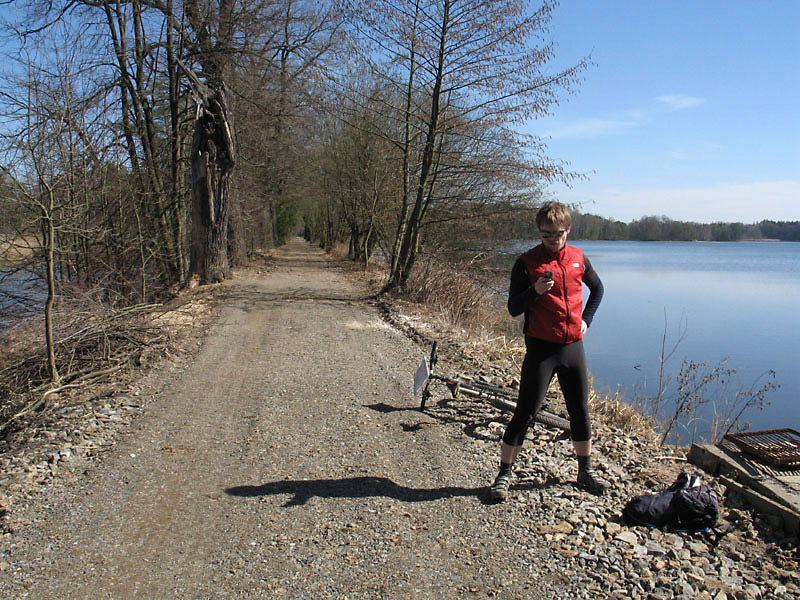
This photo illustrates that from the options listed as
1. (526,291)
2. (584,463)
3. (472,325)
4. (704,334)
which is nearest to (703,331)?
(704,334)

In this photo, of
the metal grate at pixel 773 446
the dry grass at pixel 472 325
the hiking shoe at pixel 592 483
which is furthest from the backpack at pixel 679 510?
the dry grass at pixel 472 325

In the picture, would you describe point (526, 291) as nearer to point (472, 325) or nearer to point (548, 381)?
point (548, 381)

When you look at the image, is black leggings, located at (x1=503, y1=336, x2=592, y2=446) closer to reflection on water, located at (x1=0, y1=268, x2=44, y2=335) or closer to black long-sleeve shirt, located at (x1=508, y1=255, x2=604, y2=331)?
black long-sleeve shirt, located at (x1=508, y1=255, x2=604, y2=331)

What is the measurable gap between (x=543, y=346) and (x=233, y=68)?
14091 mm

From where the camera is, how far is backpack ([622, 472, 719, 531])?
11.8 feet

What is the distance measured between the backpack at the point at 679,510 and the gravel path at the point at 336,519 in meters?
0.12

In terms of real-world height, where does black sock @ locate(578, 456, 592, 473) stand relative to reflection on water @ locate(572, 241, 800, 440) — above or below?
above

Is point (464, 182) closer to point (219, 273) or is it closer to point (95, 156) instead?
point (219, 273)

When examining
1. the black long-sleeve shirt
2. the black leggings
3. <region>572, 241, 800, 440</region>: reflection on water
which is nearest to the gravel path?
the black leggings

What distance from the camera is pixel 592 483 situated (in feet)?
13.4

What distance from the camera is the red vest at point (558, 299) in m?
3.88

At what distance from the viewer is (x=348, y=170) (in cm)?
2427

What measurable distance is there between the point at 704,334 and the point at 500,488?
14.6m

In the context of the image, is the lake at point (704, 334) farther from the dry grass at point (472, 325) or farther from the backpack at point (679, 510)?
the backpack at point (679, 510)
